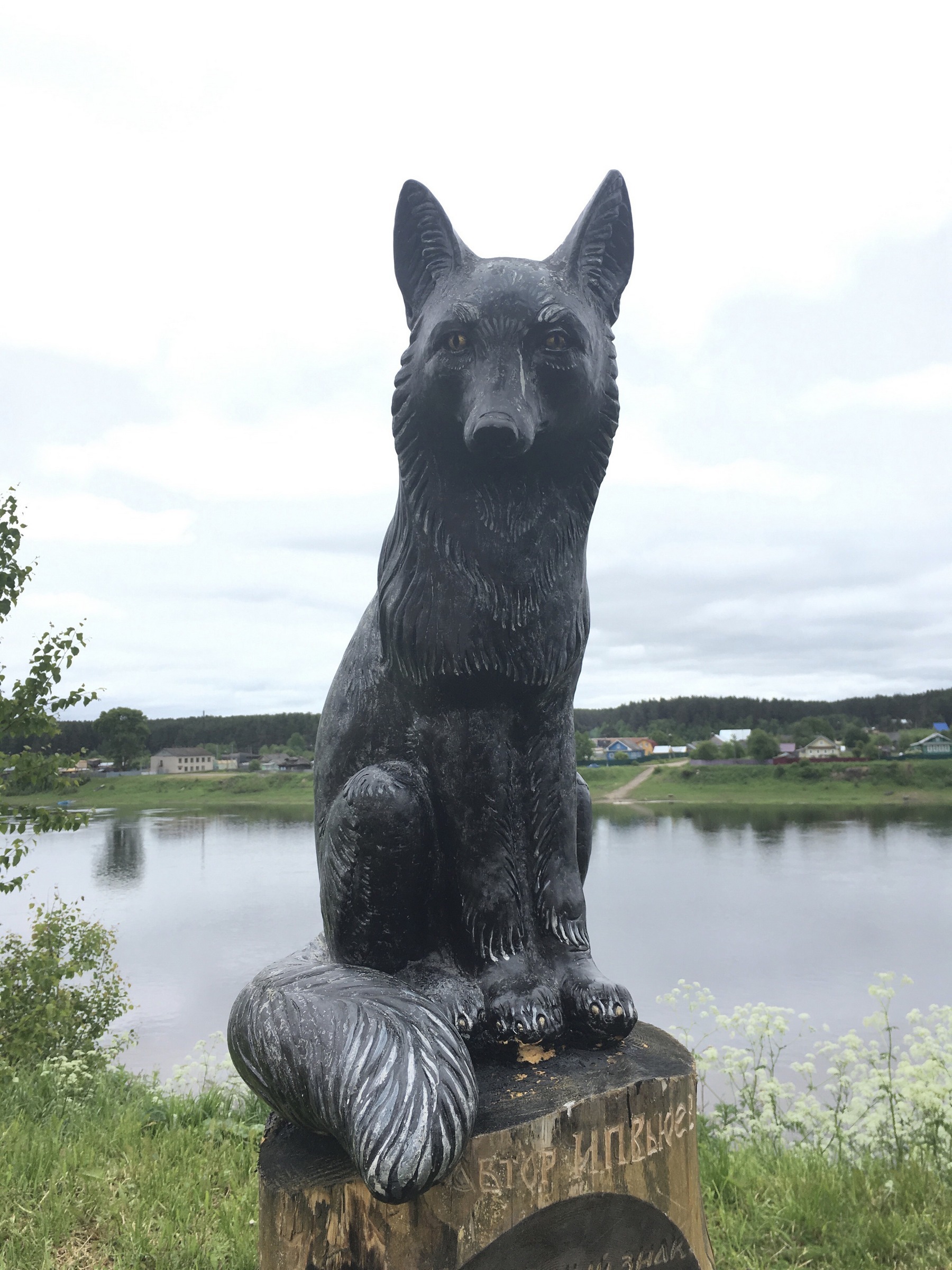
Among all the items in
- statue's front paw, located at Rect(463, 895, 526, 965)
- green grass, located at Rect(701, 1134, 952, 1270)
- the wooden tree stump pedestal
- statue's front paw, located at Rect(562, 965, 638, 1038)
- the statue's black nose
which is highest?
the statue's black nose

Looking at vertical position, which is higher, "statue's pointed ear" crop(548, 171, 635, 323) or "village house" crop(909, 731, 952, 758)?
"statue's pointed ear" crop(548, 171, 635, 323)

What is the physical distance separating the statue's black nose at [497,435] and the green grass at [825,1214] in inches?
91.7

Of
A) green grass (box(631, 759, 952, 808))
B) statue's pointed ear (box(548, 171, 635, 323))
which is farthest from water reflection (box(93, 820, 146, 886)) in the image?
green grass (box(631, 759, 952, 808))

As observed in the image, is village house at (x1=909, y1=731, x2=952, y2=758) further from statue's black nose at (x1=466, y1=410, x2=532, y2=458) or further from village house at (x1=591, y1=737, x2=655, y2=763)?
statue's black nose at (x1=466, y1=410, x2=532, y2=458)

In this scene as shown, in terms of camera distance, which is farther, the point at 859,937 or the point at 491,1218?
the point at 859,937

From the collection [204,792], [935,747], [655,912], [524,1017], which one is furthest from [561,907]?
→ [935,747]

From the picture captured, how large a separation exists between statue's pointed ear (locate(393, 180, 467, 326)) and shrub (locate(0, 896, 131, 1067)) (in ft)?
14.8

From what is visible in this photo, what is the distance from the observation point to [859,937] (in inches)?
452

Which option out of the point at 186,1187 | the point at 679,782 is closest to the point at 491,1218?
the point at 186,1187

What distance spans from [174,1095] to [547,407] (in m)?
3.78

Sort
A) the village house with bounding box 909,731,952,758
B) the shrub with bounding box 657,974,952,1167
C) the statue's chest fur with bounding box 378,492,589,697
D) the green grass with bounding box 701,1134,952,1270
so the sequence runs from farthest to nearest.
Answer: the village house with bounding box 909,731,952,758, the shrub with bounding box 657,974,952,1167, the green grass with bounding box 701,1134,952,1270, the statue's chest fur with bounding box 378,492,589,697

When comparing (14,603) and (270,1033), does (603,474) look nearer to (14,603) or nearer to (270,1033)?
(270,1033)

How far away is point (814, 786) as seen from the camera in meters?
33.6

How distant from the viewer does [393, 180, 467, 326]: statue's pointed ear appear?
6.53ft
